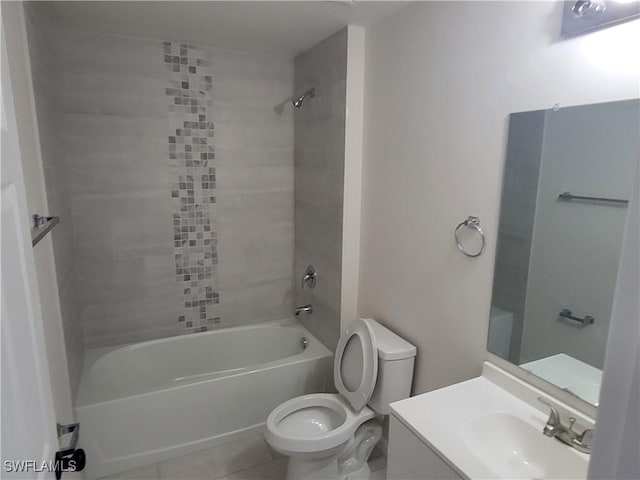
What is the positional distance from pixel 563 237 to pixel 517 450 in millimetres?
749


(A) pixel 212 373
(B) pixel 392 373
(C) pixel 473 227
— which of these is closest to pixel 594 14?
(C) pixel 473 227

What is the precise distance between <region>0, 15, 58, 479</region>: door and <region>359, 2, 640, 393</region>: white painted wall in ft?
4.85

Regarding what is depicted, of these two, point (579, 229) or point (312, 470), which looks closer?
point (579, 229)

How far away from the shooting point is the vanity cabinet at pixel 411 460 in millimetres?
1194

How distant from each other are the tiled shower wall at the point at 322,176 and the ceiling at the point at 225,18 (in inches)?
7.7

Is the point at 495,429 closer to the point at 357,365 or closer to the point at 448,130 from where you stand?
the point at 357,365

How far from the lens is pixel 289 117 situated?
9.52ft

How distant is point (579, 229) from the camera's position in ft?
4.18

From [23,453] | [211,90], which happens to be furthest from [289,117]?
[23,453]

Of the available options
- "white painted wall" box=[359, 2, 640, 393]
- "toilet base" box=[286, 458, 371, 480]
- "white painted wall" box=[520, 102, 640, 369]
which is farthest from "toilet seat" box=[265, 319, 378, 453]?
"white painted wall" box=[520, 102, 640, 369]

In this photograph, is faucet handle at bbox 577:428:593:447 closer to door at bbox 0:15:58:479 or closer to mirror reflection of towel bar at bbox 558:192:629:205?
mirror reflection of towel bar at bbox 558:192:629:205

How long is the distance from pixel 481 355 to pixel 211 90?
7.57 feet

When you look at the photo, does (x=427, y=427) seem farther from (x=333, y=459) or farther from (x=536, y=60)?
(x=536, y=60)

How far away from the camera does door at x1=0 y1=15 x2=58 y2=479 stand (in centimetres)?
64
